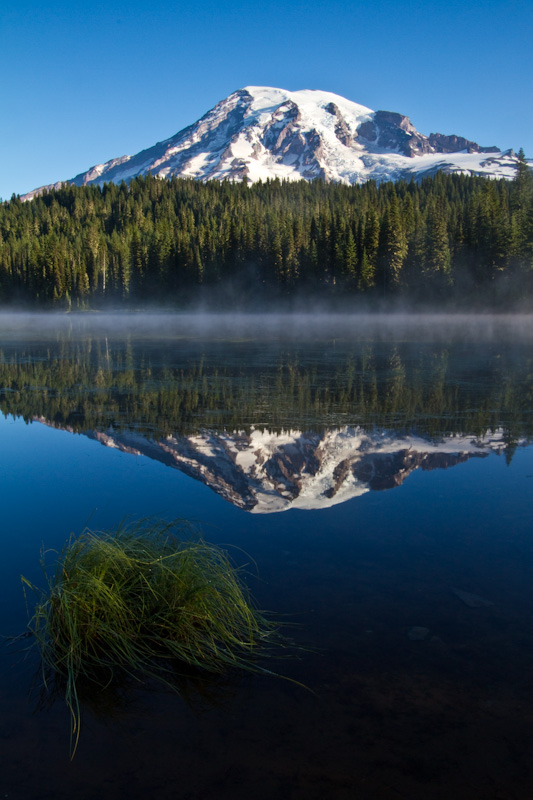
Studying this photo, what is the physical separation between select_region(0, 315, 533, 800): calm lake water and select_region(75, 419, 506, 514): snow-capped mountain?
0.19 ft

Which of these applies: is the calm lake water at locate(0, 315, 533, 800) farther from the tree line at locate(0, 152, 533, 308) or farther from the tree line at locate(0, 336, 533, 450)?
the tree line at locate(0, 152, 533, 308)

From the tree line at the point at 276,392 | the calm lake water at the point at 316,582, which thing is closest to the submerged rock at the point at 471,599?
the calm lake water at the point at 316,582

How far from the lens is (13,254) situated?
5271 inches

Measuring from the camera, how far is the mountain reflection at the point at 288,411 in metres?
10.7

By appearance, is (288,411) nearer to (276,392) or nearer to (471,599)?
(276,392)

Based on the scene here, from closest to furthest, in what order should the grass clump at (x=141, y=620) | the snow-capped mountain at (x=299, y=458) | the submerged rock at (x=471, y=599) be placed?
the grass clump at (x=141, y=620) → the submerged rock at (x=471, y=599) → the snow-capped mountain at (x=299, y=458)

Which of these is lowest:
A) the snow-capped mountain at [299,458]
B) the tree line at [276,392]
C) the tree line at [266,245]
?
the snow-capped mountain at [299,458]

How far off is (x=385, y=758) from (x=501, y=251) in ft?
268

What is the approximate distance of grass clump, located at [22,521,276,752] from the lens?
5.18 metres

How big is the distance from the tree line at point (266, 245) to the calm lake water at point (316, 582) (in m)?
68.4

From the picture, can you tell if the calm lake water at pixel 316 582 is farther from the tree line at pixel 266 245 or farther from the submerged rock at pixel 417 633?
the tree line at pixel 266 245

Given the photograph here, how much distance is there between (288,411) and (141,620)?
10.8 metres

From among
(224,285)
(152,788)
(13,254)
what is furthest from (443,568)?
(13,254)

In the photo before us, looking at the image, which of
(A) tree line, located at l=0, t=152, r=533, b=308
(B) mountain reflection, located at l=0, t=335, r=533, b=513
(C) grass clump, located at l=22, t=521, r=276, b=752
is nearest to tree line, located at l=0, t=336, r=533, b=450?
(B) mountain reflection, located at l=0, t=335, r=533, b=513
